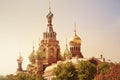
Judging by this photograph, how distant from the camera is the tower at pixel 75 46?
6984 cm

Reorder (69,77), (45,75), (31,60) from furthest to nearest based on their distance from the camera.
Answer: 1. (31,60)
2. (45,75)
3. (69,77)

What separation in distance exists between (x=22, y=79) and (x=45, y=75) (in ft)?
29.2

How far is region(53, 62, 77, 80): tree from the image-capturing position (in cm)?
5497

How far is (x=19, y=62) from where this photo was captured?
246 ft

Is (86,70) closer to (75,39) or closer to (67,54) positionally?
(67,54)

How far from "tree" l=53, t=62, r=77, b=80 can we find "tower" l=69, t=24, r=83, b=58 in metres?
13.4

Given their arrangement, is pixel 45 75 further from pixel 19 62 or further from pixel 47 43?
pixel 19 62

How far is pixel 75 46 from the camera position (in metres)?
70.1

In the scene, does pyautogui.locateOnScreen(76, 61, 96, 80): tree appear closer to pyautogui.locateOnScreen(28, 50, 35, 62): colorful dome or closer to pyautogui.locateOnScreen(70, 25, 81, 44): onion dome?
pyautogui.locateOnScreen(70, 25, 81, 44): onion dome

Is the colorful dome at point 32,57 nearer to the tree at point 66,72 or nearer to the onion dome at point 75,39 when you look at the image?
the onion dome at point 75,39

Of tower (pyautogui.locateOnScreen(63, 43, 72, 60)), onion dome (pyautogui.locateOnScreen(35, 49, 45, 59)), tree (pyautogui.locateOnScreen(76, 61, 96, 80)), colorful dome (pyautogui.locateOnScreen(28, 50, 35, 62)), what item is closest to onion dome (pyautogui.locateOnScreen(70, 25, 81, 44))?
tower (pyautogui.locateOnScreen(63, 43, 72, 60))

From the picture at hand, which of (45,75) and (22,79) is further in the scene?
(45,75)

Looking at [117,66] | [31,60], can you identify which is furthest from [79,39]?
[117,66]

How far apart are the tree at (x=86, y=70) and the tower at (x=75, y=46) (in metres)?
14.2
